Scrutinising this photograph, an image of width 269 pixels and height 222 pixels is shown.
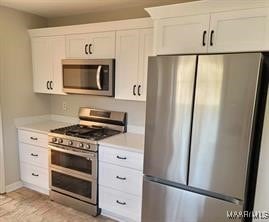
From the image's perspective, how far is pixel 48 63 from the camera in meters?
3.32

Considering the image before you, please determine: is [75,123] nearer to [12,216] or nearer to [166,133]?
[12,216]

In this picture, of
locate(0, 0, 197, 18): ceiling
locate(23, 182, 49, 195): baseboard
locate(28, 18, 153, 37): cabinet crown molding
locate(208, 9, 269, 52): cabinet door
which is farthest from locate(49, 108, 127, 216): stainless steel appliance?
locate(208, 9, 269, 52): cabinet door

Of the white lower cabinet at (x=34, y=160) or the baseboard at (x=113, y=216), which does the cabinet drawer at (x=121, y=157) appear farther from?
the white lower cabinet at (x=34, y=160)

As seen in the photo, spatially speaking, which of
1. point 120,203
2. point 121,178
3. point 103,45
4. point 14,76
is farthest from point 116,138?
point 14,76

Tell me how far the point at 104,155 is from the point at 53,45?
1.66 meters

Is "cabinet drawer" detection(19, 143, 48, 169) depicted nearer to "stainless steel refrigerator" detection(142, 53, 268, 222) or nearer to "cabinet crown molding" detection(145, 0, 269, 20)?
"stainless steel refrigerator" detection(142, 53, 268, 222)

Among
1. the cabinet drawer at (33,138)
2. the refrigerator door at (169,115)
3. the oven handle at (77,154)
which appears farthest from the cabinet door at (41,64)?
the refrigerator door at (169,115)

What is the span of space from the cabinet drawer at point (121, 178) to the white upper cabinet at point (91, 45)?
1278 millimetres

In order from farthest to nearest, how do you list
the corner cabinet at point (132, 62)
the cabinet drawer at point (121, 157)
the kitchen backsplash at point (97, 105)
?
the kitchen backsplash at point (97, 105) → the corner cabinet at point (132, 62) → the cabinet drawer at point (121, 157)

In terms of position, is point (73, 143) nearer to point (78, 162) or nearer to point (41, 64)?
point (78, 162)

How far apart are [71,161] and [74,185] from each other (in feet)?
0.97

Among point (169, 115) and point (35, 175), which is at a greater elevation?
point (169, 115)

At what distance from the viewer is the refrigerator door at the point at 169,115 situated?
1893mm

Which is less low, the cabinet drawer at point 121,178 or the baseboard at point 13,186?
the cabinet drawer at point 121,178
